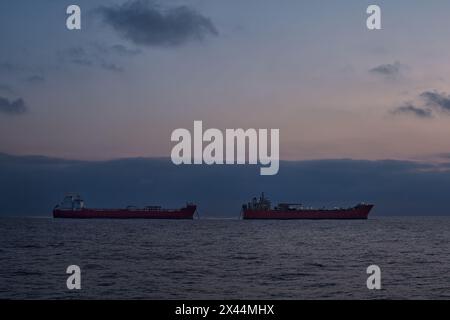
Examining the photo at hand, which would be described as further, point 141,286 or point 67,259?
point 67,259

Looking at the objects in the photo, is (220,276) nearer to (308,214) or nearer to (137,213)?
(308,214)

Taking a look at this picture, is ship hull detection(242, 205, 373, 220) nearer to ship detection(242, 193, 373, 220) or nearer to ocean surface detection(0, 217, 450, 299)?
ship detection(242, 193, 373, 220)

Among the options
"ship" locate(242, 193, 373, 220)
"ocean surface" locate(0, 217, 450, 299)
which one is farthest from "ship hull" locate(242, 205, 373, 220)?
"ocean surface" locate(0, 217, 450, 299)

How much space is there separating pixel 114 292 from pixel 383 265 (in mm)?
22218

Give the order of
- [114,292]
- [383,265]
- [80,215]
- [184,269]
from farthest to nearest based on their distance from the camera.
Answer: [80,215]
[383,265]
[184,269]
[114,292]

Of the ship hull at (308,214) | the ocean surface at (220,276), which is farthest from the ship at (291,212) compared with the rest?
the ocean surface at (220,276)

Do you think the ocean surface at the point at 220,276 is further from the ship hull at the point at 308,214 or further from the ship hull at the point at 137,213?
the ship hull at the point at 137,213

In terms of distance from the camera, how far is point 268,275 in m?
31.9

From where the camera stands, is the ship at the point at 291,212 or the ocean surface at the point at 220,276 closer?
the ocean surface at the point at 220,276

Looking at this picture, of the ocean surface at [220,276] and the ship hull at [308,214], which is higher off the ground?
the ship hull at [308,214]

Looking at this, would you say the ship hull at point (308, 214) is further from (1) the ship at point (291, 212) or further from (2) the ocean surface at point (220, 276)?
(2) the ocean surface at point (220, 276)
